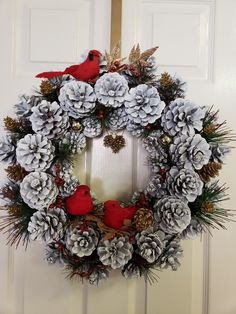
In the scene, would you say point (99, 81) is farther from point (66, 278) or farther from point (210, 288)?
point (210, 288)

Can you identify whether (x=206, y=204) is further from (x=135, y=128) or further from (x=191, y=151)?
(x=135, y=128)

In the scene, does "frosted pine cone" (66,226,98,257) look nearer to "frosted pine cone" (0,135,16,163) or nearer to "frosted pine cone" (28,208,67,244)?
"frosted pine cone" (28,208,67,244)

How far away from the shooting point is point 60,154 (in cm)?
68

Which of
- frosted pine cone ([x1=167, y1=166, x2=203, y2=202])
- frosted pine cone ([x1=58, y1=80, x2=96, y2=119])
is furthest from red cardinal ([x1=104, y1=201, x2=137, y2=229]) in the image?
frosted pine cone ([x1=58, y1=80, x2=96, y2=119])

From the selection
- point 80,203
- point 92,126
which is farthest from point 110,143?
point 80,203

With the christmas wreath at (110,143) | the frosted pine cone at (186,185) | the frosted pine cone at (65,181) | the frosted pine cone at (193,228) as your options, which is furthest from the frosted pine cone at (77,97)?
the frosted pine cone at (193,228)

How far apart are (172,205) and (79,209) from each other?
20 cm

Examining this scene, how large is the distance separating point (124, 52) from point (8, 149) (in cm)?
41

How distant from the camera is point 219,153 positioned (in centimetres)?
67

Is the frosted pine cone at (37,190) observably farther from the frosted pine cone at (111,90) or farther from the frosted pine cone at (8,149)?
the frosted pine cone at (111,90)

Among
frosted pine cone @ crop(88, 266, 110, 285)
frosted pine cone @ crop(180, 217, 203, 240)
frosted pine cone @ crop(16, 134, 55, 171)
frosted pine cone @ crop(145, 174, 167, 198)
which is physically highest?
frosted pine cone @ crop(16, 134, 55, 171)

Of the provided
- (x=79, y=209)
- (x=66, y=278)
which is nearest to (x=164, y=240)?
(x=79, y=209)

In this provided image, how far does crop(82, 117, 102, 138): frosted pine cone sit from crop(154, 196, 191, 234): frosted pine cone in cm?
22

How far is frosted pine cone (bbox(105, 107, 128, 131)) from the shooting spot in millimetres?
692
